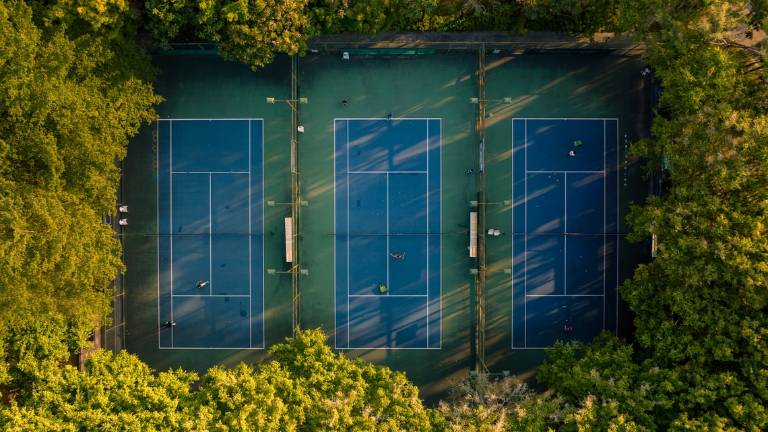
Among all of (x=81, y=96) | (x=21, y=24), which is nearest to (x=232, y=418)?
(x=81, y=96)

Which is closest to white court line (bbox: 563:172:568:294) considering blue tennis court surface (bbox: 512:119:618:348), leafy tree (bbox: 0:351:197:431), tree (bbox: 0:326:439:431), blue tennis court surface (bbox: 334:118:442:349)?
blue tennis court surface (bbox: 512:119:618:348)

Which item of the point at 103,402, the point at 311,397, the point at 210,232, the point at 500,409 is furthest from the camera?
the point at 210,232

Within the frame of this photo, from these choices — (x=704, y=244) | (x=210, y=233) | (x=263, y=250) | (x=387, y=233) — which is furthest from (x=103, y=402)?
(x=704, y=244)

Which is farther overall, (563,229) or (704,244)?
(563,229)

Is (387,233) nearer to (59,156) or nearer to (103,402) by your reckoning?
(103,402)

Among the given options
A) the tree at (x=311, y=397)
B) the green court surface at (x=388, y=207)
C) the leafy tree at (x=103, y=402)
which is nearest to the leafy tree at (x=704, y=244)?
the green court surface at (x=388, y=207)

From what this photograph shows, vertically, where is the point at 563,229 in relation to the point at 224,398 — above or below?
above
